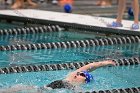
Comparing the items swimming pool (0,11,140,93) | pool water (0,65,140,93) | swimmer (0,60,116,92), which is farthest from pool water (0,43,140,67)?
swimmer (0,60,116,92)

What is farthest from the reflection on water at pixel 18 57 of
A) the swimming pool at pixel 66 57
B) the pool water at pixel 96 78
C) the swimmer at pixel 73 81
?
the swimmer at pixel 73 81

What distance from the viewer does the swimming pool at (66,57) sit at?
6.11 metres

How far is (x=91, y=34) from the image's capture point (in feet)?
30.3

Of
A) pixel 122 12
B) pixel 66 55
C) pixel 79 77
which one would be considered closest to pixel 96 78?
pixel 79 77

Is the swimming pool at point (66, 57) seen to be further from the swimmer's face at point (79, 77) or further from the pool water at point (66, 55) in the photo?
the swimmer's face at point (79, 77)

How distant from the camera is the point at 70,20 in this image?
31.8ft

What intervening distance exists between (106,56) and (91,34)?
5.69 feet

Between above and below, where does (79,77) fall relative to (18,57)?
above

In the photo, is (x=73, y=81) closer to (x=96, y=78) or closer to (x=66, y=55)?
(x=96, y=78)

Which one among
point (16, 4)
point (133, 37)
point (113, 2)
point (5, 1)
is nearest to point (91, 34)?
point (133, 37)

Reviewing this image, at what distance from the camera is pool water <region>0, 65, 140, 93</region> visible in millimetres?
5922

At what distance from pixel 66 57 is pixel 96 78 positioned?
1159 millimetres

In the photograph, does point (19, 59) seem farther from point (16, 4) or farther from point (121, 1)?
point (16, 4)

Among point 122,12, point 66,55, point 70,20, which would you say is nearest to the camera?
point 66,55
